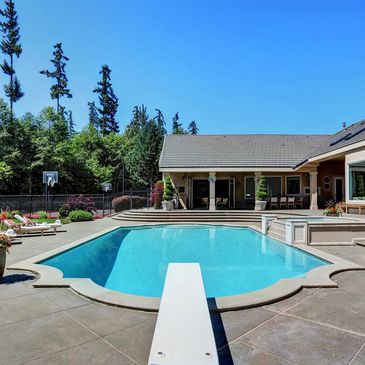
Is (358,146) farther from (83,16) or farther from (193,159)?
(83,16)

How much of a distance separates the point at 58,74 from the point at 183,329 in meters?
40.1

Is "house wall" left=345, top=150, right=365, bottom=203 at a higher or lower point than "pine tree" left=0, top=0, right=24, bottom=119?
lower

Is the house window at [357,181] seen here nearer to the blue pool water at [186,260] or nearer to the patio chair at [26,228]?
the blue pool water at [186,260]

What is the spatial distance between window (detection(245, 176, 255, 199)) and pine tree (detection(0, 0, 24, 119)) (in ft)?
75.4

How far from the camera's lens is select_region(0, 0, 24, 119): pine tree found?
1118 inches

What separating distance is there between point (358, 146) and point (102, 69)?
3843 cm

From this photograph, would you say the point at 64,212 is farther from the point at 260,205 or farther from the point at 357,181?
the point at 357,181

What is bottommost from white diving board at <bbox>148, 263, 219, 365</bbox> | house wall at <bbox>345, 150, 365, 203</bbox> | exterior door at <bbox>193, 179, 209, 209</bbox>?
white diving board at <bbox>148, 263, 219, 365</bbox>

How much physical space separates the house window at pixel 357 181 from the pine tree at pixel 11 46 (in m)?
28.7

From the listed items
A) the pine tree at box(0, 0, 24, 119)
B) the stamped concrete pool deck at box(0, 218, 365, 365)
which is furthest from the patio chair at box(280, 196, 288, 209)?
the pine tree at box(0, 0, 24, 119)

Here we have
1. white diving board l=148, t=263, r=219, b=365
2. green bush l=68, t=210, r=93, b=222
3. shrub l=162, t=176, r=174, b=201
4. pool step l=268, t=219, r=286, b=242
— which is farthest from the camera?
shrub l=162, t=176, r=174, b=201

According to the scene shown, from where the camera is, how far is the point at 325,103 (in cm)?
2406

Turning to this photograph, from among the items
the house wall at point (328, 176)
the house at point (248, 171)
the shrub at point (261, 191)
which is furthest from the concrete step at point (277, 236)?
the house wall at point (328, 176)

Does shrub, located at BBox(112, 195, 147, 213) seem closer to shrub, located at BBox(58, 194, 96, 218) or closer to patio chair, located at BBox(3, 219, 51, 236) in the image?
shrub, located at BBox(58, 194, 96, 218)
